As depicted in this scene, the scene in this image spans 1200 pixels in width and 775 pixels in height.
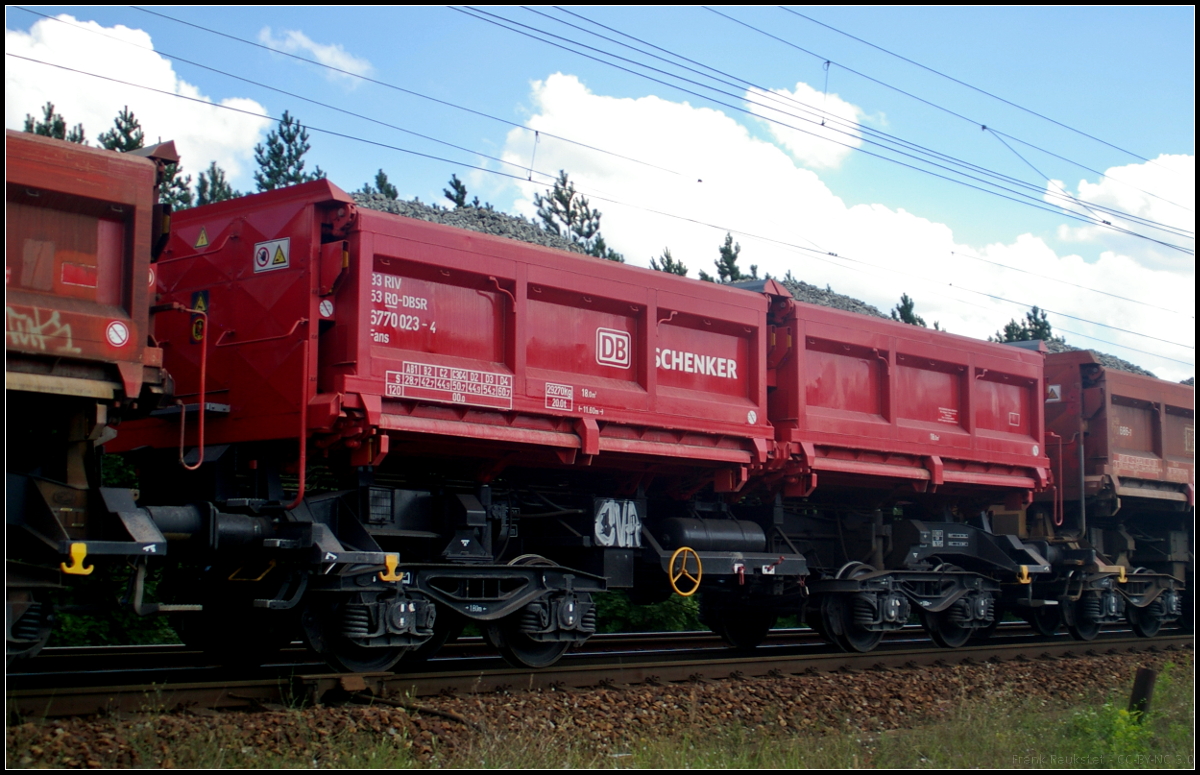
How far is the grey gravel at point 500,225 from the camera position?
70.5 feet

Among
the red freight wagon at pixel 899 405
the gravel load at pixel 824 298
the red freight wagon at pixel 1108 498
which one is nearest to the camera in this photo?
the red freight wagon at pixel 899 405

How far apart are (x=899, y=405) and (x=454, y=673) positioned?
22.6 feet

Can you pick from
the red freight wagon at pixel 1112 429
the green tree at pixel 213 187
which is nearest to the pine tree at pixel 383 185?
the green tree at pixel 213 187

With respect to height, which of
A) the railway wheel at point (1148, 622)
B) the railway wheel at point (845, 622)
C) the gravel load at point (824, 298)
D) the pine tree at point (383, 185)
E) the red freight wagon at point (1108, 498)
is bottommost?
the railway wheel at point (1148, 622)

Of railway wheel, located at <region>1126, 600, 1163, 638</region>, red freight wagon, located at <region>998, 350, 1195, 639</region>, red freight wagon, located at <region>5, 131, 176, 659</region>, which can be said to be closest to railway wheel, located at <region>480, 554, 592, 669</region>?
red freight wagon, located at <region>5, 131, 176, 659</region>

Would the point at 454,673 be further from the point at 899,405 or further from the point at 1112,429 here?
the point at 1112,429

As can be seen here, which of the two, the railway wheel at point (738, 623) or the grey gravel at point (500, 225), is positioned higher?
the grey gravel at point (500, 225)

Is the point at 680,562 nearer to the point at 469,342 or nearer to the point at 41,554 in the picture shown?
the point at 469,342

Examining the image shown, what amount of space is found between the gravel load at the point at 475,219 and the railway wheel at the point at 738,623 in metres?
10.1

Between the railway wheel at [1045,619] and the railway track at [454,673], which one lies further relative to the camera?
the railway wheel at [1045,619]

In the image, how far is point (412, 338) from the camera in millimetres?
8859

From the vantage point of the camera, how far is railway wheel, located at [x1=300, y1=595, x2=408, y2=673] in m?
8.65

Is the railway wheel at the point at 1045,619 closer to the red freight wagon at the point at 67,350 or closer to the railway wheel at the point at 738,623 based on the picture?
the railway wheel at the point at 738,623

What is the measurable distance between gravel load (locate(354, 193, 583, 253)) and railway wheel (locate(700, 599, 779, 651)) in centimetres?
1010
